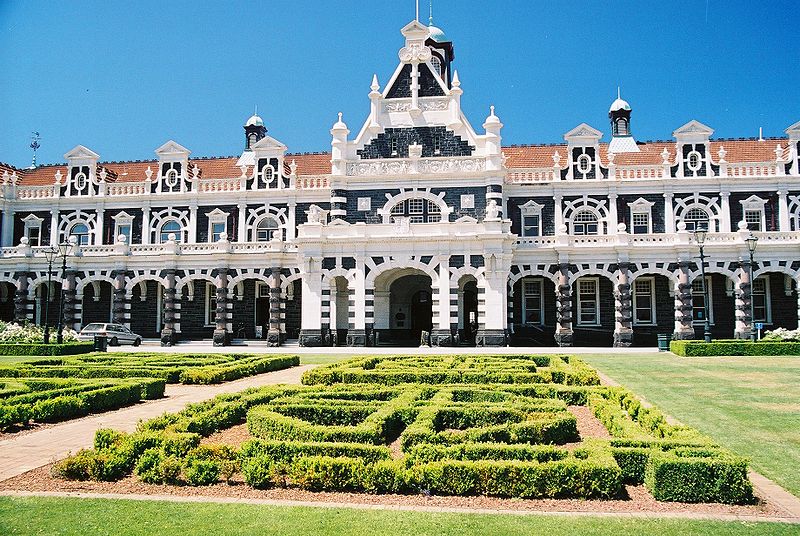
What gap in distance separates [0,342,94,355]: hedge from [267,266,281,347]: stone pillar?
1223cm

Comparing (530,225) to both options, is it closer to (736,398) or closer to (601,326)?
(601,326)

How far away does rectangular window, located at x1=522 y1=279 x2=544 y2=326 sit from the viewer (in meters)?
43.7

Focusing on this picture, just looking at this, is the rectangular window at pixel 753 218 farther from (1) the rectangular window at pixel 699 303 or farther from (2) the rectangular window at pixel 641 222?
(2) the rectangular window at pixel 641 222

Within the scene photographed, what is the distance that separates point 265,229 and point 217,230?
3.85m

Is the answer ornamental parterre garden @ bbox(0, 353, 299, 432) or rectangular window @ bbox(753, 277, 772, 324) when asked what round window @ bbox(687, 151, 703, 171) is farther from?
ornamental parterre garden @ bbox(0, 353, 299, 432)

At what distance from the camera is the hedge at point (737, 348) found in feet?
99.1

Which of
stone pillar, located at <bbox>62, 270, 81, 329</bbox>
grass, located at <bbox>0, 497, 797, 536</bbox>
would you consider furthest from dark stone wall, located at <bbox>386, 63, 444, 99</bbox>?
grass, located at <bbox>0, 497, 797, 536</bbox>

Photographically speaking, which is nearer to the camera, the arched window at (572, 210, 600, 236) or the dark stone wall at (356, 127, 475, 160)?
the dark stone wall at (356, 127, 475, 160)

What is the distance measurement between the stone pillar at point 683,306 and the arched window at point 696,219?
5129 mm

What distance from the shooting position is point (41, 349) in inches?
1235

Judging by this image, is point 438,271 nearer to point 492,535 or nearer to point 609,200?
point 609,200

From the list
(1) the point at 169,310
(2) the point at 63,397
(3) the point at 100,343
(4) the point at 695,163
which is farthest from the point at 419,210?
(2) the point at 63,397

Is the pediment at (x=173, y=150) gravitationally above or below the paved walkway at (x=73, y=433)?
above

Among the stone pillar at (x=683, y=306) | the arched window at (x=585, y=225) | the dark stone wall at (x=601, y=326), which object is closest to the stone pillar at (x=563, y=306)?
the dark stone wall at (x=601, y=326)
